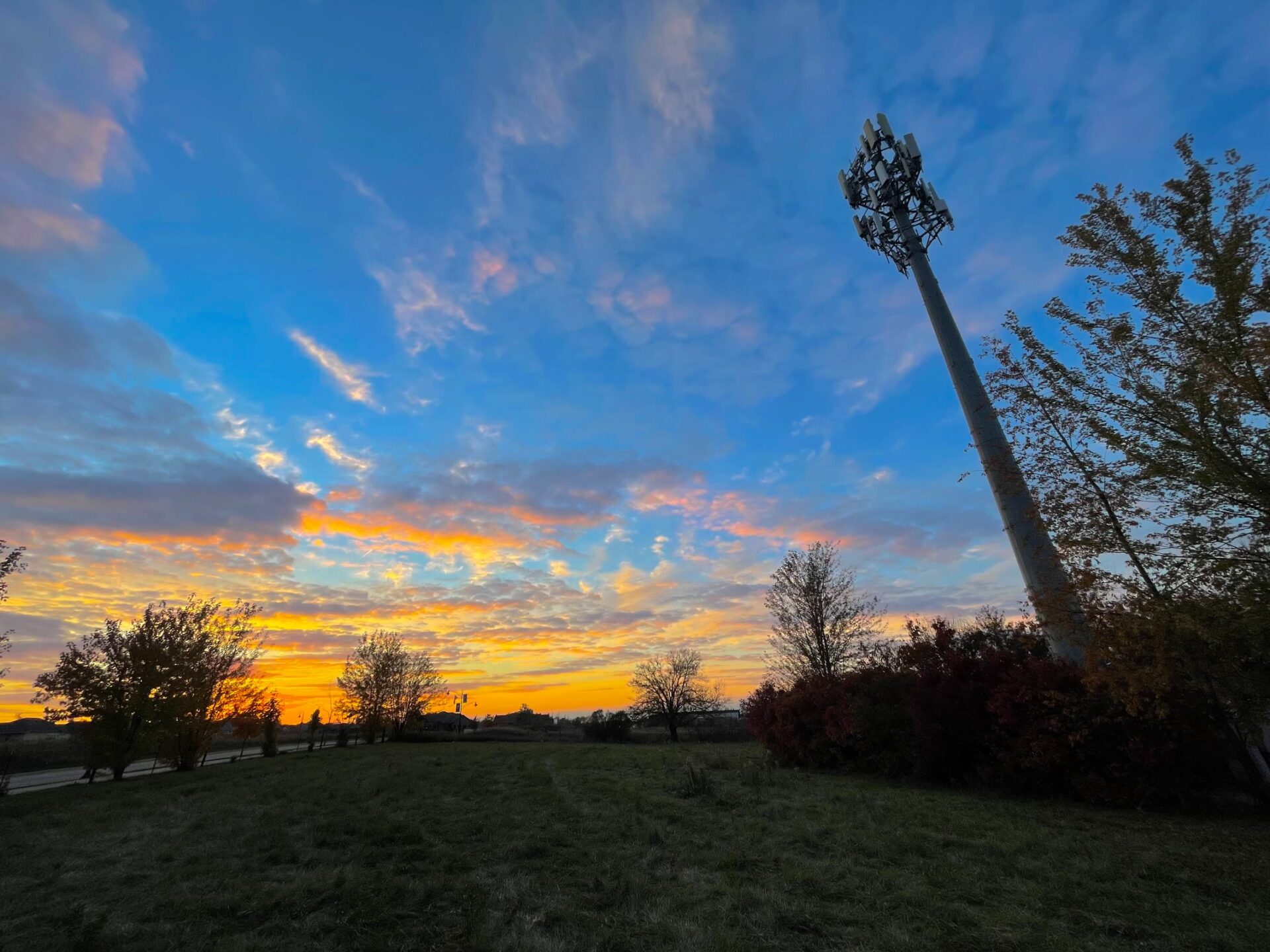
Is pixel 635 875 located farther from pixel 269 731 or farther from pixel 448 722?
pixel 448 722

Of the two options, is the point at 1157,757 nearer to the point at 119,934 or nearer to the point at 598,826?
the point at 598,826

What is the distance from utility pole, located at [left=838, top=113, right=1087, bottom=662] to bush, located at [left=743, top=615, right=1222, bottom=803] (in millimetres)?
1352

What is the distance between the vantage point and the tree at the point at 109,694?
20078mm

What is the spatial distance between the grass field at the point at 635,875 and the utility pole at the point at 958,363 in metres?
3.77

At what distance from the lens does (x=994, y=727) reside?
12.3 m

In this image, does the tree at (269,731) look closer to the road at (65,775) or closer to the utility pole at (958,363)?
the road at (65,775)


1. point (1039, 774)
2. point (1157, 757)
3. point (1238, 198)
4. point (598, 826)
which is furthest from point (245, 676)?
point (1238, 198)

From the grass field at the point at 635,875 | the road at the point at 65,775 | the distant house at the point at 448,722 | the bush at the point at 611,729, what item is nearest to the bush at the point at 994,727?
the grass field at the point at 635,875

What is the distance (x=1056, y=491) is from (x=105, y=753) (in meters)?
32.2

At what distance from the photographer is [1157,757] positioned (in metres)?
9.73

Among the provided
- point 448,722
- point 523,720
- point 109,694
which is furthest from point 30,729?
point 109,694

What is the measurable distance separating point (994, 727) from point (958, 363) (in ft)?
43.2

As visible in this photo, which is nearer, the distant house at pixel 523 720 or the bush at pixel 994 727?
the bush at pixel 994 727

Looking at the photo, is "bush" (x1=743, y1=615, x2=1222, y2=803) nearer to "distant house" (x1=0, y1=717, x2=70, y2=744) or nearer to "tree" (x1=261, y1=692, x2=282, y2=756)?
"tree" (x1=261, y1=692, x2=282, y2=756)
